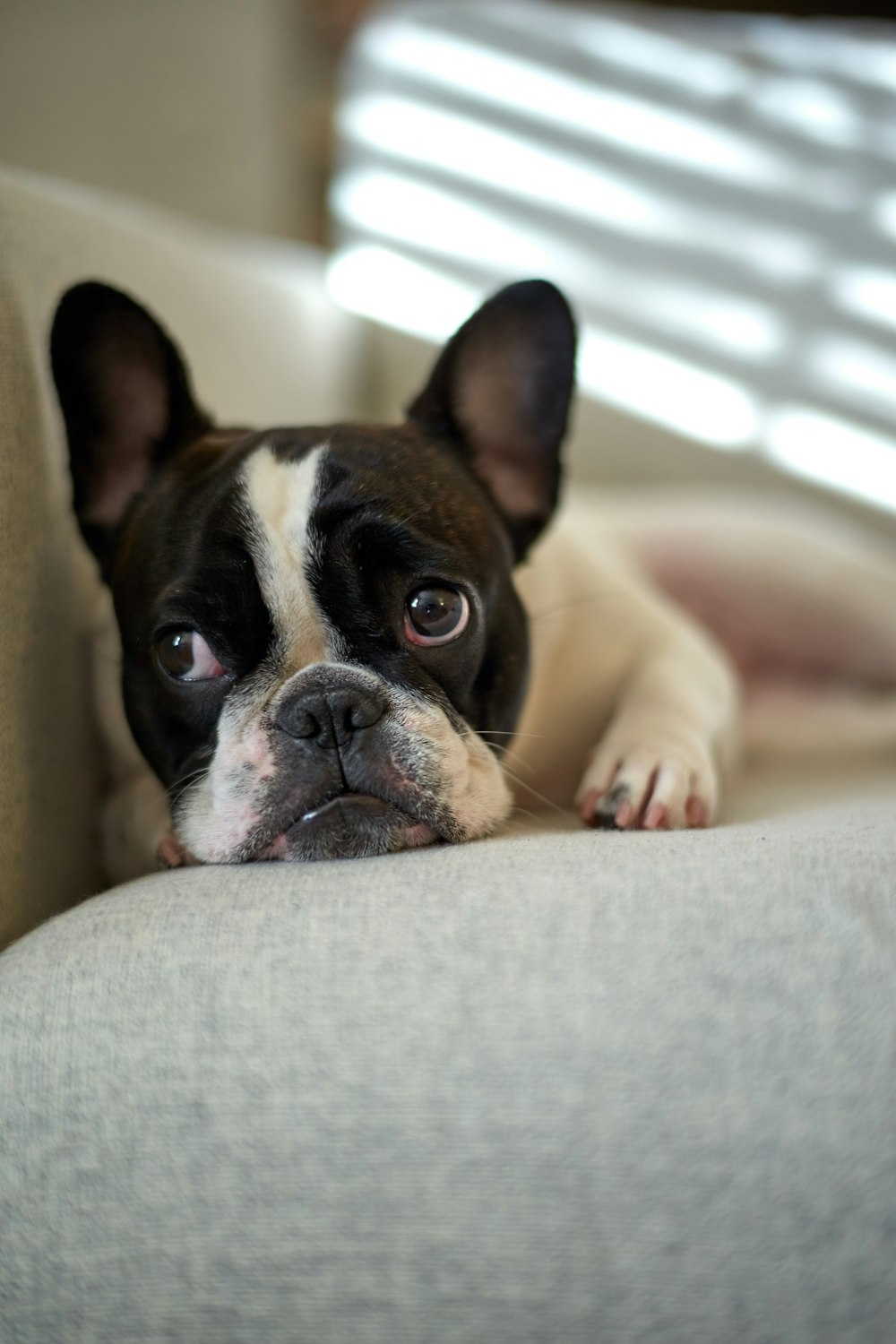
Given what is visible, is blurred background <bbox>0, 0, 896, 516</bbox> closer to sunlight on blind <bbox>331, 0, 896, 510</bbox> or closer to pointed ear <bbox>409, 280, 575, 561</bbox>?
sunlight on blind <bbox>331, 0, 896, 510</bbox>

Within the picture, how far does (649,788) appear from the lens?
1235 millimetres

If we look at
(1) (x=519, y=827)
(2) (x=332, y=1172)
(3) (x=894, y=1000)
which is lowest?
(1) (x=519, y=827)

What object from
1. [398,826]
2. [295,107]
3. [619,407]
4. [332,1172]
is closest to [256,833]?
[398,826]

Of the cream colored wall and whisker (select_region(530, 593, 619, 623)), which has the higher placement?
the cream colored wall

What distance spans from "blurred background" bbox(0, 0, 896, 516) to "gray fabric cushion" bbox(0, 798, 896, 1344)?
74.6 inches

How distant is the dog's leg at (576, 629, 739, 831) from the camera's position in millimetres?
1216

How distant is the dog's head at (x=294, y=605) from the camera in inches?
44.2

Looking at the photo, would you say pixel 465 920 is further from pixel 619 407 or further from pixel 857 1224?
pixel 619 407

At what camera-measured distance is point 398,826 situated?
112cm

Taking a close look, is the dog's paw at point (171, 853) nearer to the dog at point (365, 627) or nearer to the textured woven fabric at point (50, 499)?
the dog at point (365, 627)

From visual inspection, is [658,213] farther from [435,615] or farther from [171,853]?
[171,853]

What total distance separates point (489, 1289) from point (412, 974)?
0.22 meters

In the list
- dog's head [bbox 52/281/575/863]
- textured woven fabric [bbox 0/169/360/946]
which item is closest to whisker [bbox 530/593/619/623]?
dog's head [bbox 52/281/575/863]

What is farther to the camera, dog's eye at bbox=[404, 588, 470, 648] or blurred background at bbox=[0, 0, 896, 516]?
blurred background at bbox=[0, 0, 896, 516]
